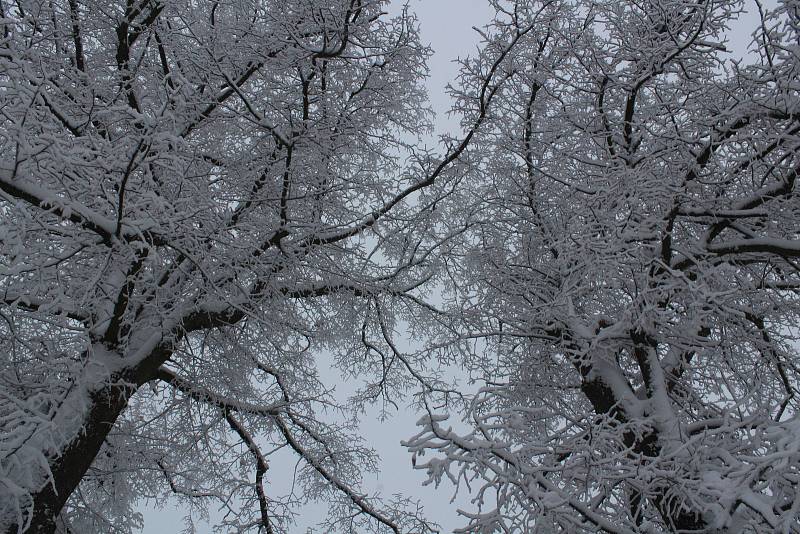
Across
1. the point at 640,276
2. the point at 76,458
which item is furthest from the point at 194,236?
the point at 640,276

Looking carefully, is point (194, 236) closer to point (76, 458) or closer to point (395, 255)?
point (76, 458)

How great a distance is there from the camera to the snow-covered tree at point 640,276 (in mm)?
3268

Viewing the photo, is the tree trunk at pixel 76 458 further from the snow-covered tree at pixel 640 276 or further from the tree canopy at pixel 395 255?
→ the snow-covered tree at pixel 640 276

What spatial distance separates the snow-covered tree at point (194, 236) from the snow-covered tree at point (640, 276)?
0.96 meters

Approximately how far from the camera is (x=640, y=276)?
4.40 m

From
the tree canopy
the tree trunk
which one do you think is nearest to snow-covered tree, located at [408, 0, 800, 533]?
the tree canopy

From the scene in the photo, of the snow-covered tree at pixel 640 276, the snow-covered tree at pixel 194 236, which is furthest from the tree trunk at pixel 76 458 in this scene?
the snow-covered tree at pixel 640 276

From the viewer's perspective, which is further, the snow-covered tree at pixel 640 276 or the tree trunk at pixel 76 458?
the tree trunk at pixel 76 458

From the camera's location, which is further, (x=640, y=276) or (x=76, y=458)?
(x=76, y=458)

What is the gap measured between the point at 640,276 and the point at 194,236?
132 inches

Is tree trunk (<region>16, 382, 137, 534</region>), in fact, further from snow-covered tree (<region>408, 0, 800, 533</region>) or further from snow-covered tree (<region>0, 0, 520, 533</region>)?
snow-covered tree (<region>408, 0, 800, 533</region>)

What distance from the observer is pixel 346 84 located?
20.0ft

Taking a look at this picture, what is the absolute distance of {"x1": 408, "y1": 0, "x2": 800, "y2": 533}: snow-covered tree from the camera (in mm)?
3268

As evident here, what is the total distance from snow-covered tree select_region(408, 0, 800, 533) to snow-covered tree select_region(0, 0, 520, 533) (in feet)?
3.16
